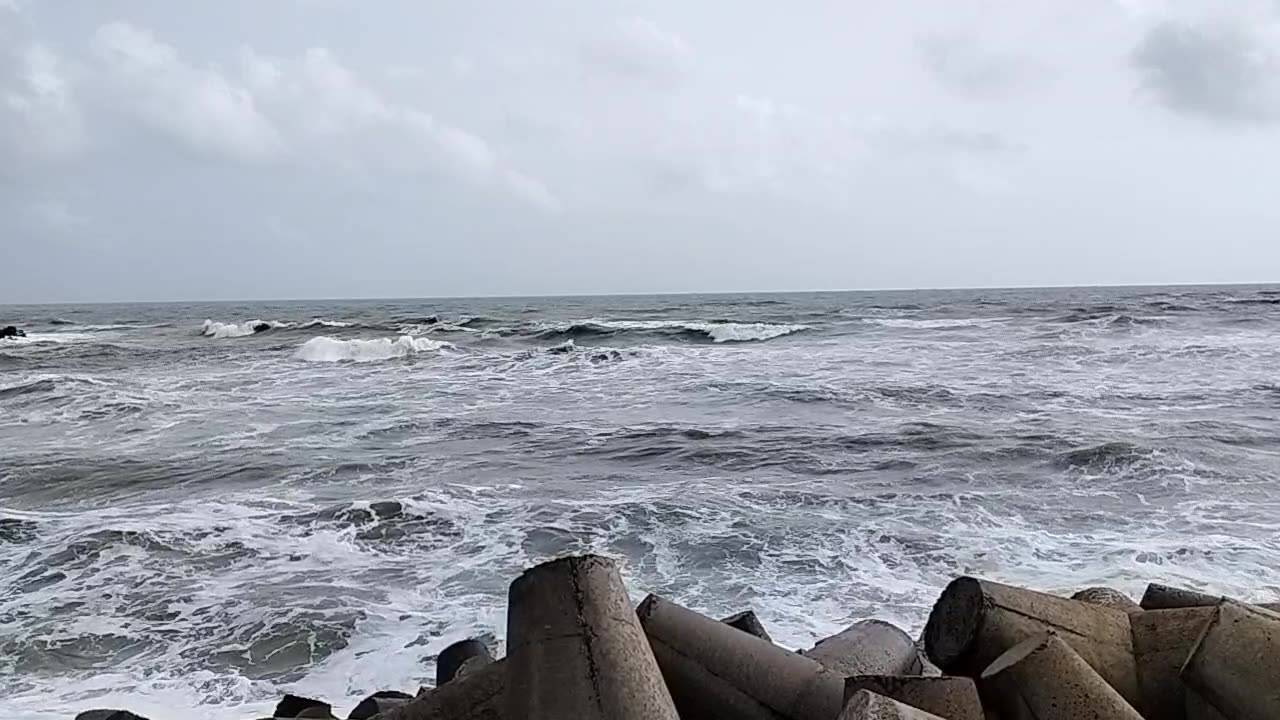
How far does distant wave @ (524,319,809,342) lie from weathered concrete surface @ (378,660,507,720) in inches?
1110

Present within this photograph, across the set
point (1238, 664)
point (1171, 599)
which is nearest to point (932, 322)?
point (1171, 599)

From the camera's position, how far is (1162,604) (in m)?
3.81

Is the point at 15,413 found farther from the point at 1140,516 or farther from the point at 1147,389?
the point at 1147,389

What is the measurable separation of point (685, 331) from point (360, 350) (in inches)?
445

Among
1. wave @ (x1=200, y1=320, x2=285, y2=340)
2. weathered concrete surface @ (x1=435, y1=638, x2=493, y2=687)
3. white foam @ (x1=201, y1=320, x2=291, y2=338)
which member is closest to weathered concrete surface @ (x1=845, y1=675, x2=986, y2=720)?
weathered concrete surface @ (x1=435, y1=638, x2=493, y2=687)

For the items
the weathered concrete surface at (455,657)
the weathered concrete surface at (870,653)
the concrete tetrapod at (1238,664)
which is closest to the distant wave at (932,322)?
the weathered concrete surface at (870,653)

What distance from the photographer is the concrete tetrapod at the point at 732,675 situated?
286cm

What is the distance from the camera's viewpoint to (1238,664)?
2.70m

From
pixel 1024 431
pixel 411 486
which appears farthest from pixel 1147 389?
pixel 411 486

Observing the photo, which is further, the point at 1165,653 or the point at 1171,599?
the point at 1171,599

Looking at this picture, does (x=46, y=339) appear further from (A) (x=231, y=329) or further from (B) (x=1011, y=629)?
(B) (x=1011, y=629)

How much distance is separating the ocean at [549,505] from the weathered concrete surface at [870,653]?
188 cm

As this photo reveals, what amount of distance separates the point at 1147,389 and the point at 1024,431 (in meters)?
5.24

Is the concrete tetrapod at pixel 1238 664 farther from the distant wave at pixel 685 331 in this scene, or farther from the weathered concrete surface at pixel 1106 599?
the distant wave at pixel 685 331
